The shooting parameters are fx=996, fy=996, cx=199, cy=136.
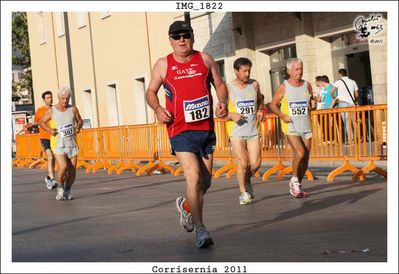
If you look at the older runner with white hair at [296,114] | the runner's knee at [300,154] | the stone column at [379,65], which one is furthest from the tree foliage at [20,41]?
the runner's knee at [300,154]

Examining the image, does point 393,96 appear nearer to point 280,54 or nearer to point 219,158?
point 219,158

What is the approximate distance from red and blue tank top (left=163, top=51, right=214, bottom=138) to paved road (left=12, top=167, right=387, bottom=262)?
108 cm

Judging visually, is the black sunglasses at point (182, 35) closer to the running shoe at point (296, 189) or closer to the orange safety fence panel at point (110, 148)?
the running shoe at point (296, 189)

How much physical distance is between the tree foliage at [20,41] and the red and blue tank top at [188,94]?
53.0 m

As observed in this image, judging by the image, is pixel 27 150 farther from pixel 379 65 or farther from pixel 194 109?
pixel 194 109

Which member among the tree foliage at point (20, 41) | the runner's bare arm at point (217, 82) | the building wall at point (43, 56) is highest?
the tree foliage at point (20, 41)

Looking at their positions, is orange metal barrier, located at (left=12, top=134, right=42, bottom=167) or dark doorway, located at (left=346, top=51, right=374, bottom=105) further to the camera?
orange metal barrier, located at (left=12, top=134, right=42, bottom=167)

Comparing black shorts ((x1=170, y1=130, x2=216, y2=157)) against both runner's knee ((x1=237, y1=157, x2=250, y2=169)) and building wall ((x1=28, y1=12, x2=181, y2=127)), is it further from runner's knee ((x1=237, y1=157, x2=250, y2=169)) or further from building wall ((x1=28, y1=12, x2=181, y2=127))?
building wall ((x1=28, y1=12, x2=181, y2=127))

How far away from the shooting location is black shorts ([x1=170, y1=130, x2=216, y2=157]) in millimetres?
8742

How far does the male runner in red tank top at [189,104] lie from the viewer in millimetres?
8688

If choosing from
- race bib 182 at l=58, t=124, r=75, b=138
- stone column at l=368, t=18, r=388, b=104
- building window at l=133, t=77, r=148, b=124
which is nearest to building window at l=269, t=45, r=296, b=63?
stone column at l=368, t=18, r=388, b=104

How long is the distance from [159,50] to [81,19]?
6.68m

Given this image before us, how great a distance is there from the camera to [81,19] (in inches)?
1476

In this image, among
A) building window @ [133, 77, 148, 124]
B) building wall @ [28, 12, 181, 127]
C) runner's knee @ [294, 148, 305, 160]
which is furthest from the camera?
building window @ [133, 77, 148, 124]
